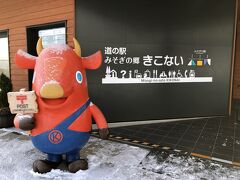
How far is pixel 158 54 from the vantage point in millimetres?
5473

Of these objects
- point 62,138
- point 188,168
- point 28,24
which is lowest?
point 188,168

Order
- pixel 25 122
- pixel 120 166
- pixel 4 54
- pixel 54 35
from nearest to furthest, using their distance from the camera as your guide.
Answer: pixel 25 122 → pixel 120 166 → pixel 54 35 → pixel 4 54

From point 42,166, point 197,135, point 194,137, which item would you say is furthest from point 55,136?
point 197,135

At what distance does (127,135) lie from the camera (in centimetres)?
482

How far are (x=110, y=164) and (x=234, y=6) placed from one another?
4938 mm

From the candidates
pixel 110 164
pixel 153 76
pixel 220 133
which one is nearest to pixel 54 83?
pixel 110 164

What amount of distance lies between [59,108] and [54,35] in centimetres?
334

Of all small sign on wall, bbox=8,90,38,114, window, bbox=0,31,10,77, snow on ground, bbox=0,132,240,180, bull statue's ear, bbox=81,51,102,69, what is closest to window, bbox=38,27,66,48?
window, bbox=0,31,10,77

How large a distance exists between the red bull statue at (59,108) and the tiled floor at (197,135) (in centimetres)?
179

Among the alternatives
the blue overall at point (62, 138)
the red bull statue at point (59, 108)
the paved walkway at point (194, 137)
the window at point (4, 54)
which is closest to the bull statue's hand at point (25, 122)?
the red bull statue at point (59, 108)

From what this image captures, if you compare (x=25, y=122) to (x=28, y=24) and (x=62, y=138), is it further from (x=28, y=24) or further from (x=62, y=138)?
(x=28, y=24)

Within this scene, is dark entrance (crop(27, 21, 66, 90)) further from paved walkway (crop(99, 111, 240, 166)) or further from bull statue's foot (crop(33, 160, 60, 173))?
bull statue's foot (crop(33, 160, 60, 173))

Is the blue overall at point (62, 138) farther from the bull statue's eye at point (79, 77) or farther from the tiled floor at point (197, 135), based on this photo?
the tiled floor at point (197, 135)

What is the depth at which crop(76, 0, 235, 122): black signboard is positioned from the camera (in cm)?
514
